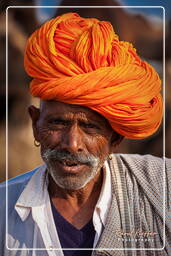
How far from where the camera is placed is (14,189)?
6.28 feet

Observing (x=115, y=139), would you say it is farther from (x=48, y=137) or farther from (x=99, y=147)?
(x=48, y=137)

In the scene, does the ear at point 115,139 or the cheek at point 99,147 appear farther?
the ear at point 115,139

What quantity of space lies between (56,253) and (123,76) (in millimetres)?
682

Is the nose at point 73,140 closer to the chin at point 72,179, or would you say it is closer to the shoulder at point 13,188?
the chin at point 72,179

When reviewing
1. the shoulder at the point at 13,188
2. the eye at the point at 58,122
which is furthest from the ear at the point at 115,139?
the shoulder at the point at 13,188

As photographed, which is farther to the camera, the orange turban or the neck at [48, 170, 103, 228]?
A: the neck at [48, 170, 103, 228]

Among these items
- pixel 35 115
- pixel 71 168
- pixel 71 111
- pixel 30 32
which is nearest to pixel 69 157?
pixel 71 168

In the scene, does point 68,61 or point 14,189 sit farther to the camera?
point 14,189

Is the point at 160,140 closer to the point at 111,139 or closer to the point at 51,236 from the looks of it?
the point at 111,139

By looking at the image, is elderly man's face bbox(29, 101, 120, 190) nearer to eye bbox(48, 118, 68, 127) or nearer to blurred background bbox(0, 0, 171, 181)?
eye bbox(48, 118, 68, 127)

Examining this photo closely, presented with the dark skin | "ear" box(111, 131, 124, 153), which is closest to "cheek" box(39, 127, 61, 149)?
the dark skin

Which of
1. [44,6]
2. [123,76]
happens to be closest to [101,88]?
[123,76]

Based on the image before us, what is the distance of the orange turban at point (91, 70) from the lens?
1716mm

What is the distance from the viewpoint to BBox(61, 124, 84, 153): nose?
1738 millimetres
